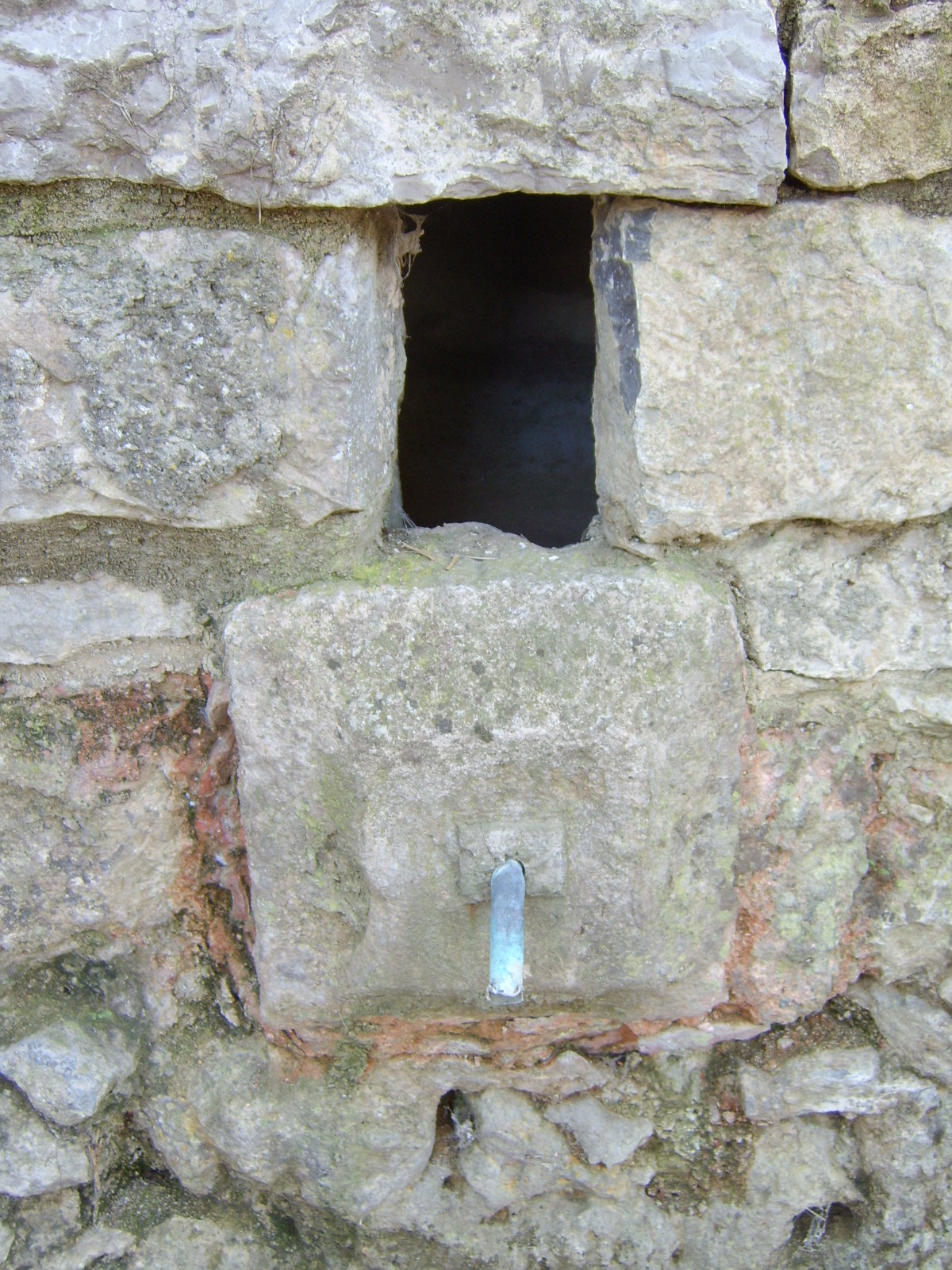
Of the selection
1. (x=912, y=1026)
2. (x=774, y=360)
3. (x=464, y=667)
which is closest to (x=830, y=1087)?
A: (x=912, y=1026)

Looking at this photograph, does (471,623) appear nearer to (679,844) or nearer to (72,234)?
(679,844)

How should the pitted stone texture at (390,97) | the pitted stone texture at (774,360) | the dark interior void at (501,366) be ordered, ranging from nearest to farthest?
the pitted stone texture at (390,97), the pitted stone texture at (774,360), the dark interior void at (501,366)

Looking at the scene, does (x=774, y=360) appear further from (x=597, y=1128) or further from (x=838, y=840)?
(x=597, y=1128)

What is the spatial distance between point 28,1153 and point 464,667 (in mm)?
765

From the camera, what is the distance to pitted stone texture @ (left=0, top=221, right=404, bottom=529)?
36.3 inches

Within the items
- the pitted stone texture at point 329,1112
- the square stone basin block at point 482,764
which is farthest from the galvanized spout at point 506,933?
the pitted stone texture at point 329,1112

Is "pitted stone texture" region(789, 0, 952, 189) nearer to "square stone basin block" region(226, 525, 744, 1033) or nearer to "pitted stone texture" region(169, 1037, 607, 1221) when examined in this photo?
"square stone basin block" region(226, 525, 744, 1033)

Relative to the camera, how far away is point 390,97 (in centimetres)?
88

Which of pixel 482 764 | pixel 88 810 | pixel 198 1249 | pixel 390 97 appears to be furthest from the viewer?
pixel 198 1249

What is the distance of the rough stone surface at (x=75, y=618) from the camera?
1.04 metres

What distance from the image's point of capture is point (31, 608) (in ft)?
3.41

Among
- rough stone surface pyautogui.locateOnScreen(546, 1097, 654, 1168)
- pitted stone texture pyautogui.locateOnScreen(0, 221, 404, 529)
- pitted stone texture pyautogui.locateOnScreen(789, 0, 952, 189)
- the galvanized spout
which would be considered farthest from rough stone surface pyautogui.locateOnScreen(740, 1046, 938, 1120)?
pitted stone texture pyautogui.locateOnScreen(789, 0, 952, 189)

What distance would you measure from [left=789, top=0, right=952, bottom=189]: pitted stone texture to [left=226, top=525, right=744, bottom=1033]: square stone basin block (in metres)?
0.40

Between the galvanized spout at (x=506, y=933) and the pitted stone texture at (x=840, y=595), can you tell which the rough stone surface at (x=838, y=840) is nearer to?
the pitted stone texture at (x=840, y=595)
